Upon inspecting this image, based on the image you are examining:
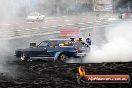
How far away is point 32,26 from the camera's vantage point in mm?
32531

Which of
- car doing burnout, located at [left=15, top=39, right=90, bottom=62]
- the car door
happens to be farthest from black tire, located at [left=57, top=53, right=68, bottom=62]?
the car door

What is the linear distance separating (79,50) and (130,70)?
3.91 metres

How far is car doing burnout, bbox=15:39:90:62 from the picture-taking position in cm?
1880

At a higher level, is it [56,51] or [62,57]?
[56,51]

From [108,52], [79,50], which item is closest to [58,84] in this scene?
[79,50]

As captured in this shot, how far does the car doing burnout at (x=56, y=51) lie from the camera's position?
18797 millimetres

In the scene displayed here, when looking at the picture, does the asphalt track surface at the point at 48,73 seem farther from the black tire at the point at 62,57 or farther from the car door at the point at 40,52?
the black tire at the point at 62,57

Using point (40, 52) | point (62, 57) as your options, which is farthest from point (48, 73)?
point (40, 52)

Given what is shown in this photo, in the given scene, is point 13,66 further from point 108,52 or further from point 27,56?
point 108,52

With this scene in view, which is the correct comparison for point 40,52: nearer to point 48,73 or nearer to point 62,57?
point 62,57

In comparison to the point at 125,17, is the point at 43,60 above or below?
below

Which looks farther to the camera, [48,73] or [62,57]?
[62,57]

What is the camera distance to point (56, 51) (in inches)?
740

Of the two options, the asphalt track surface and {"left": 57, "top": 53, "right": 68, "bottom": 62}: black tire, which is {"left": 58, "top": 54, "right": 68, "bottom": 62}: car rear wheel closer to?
{"left": 57, "top": 53, "right": 68, "bottom": 62}: black tire
